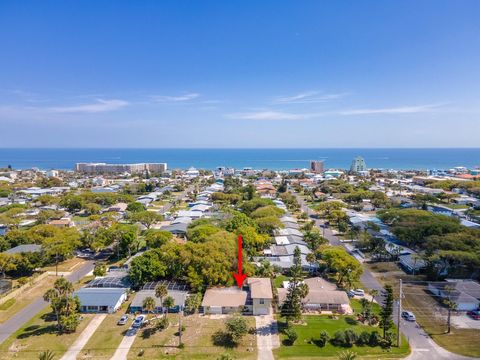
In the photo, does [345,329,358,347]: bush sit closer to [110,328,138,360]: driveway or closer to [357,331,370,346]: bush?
[357,331,370,346]: bush

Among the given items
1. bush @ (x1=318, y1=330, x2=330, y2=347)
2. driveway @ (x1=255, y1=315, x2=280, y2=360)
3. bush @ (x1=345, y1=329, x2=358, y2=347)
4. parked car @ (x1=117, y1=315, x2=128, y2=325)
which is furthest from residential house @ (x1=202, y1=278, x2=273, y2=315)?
bush @ (x1=345, y1=329, x2=358, y2=347)

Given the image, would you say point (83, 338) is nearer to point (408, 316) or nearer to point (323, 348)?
point (323, 348)

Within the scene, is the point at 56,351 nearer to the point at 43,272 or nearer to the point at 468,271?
the point at 43,272

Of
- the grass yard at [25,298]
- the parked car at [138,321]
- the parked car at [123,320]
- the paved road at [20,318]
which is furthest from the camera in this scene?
the grass yard at [25,298]

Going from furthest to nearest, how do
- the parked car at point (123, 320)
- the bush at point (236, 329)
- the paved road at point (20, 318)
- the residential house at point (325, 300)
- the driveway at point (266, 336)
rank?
the residential house at point (325, 300) → the parked car at point (123, 320) → the paved road at point (20, 318) → the bush at point (236, 329) → the driveway at point (266, 336)

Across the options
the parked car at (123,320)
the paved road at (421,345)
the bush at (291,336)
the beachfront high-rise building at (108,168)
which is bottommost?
the paved road at (421,345)

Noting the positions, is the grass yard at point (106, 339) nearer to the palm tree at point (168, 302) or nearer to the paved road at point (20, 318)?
the palm tree at point (168, 302)

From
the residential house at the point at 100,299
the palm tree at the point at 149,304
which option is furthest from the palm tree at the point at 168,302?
the residential house at the point at 100,299
